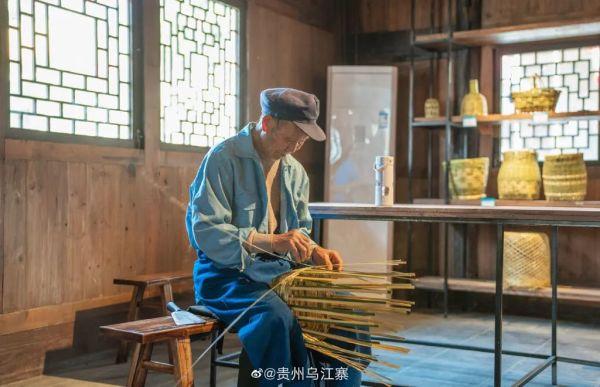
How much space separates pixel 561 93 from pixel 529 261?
121cm

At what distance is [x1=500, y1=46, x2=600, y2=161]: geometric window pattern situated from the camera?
5184 mm

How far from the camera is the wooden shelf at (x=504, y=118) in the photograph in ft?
15.9

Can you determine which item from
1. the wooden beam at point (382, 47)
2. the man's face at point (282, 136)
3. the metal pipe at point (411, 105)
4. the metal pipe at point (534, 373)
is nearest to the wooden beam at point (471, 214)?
the man's face at point (282, 136)

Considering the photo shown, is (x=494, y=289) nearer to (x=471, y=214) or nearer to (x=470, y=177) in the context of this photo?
(x=470, y=177)

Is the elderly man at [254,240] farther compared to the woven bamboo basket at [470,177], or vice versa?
the woven bamboo basket at [470,177]

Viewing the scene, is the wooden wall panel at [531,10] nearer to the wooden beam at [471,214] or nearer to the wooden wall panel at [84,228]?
the wooden wall panel at [84,228]

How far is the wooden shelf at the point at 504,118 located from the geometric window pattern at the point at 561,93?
16 centimetres

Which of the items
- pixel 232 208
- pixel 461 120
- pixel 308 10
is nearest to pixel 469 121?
pixel 461 120

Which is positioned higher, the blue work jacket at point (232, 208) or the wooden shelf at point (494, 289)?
the blue work jacket at point (232, 208)

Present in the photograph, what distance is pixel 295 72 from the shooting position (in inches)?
224

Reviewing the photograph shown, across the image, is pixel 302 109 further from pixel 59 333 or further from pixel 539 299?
pixel 539 299

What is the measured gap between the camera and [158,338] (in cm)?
231

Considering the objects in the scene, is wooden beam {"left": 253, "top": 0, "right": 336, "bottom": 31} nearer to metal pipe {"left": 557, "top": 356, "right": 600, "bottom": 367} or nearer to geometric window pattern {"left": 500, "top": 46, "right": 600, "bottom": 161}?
geometric window pattern {"left": 500, "top": 46, "right": 600, "bottom": 161}

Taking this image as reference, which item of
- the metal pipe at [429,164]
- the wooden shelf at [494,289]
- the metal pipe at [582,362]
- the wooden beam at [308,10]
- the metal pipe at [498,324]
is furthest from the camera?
the metal pipe at [429,164]
